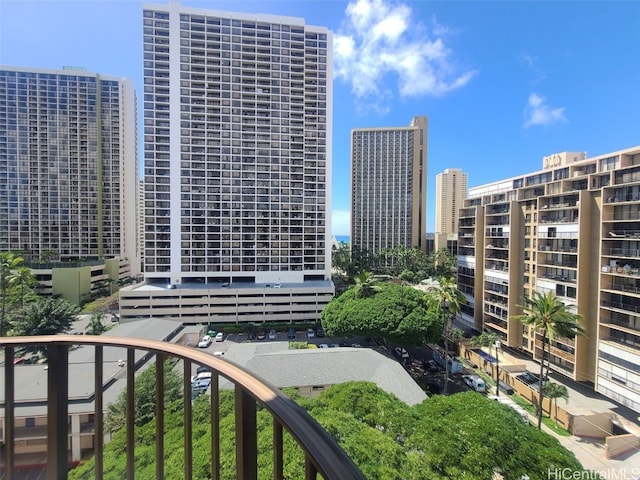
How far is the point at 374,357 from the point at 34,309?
1939cm

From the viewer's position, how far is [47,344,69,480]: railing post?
5.55ft

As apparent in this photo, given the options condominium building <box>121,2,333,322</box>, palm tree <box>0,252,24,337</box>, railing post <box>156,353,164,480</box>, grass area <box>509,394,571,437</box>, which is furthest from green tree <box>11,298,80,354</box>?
grass area <box>509,394,571,437</box>

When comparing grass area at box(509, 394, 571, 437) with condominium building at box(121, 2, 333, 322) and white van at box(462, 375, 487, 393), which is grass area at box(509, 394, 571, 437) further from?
condominium building at box(121, 2, 333, 322)

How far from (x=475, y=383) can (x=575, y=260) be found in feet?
27.5

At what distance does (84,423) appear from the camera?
196 cm

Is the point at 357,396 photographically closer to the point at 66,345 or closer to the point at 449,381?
the point at 66,345

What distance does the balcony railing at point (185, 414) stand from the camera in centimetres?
89

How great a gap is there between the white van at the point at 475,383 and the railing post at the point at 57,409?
17765 mm

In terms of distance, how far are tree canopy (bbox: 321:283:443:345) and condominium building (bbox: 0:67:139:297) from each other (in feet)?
96.7

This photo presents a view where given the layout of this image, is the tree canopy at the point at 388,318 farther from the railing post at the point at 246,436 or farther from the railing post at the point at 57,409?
the railing post at the point at 246,436

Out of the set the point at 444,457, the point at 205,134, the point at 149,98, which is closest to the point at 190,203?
the point at 205,134

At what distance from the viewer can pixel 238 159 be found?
27.7 meters

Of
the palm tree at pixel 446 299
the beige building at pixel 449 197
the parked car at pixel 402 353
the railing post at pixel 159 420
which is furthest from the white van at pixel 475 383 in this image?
the beige building at pixel 449 197

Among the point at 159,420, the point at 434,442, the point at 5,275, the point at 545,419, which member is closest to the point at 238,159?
the point at 5,275
